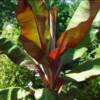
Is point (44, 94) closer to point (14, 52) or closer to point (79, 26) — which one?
point (14, 52)

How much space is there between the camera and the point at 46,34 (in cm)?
429

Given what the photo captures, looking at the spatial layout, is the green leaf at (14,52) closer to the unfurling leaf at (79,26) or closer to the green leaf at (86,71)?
the unfurling leaf at (79,26)

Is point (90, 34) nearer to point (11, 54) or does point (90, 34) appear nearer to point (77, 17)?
point (77, 17)

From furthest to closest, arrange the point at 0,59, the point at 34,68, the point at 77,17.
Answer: the point at 0,59 < the point at 34,68 < the point at 77,17

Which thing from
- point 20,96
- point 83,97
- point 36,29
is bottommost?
point 83,97

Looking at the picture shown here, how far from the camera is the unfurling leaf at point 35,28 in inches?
157

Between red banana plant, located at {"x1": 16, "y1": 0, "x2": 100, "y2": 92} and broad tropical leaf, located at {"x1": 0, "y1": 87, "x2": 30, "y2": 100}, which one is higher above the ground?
red banana plant, located at {"x1": 16, "y1": 0, "x2": 100, "y2": 92}

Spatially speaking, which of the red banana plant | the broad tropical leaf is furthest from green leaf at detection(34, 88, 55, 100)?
the broad tropical leaf

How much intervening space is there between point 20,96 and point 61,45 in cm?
68

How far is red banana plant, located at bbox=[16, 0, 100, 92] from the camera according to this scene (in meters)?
3.91

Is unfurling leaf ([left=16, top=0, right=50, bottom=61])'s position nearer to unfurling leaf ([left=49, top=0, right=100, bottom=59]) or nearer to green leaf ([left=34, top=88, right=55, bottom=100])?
unfurling leaf ([left=49, top=0, right=100, bottom=59])

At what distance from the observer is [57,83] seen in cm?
424

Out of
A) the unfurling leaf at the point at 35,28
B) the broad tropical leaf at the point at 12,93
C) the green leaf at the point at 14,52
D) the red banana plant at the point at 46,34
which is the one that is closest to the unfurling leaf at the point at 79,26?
the red banana plant at the point at 46,34

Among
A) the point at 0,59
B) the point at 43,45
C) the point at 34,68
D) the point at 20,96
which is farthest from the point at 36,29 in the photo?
the point at 0,59
